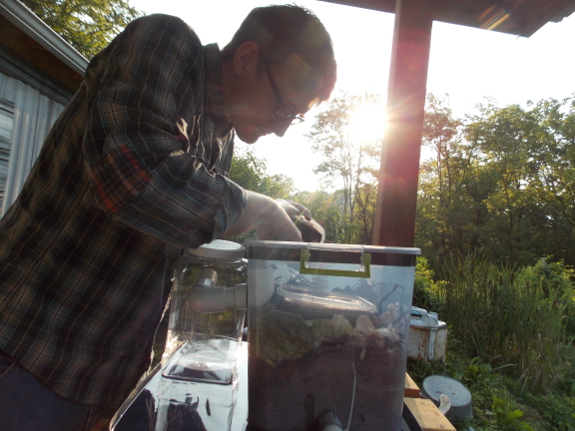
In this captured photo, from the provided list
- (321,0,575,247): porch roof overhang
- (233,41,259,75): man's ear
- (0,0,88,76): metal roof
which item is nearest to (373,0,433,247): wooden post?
(321,0,575,247): porch roof overhang

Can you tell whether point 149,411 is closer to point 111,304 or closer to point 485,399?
point 111,304

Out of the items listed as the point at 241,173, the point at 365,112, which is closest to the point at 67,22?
the point at 241,173

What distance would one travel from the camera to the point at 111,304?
88cm

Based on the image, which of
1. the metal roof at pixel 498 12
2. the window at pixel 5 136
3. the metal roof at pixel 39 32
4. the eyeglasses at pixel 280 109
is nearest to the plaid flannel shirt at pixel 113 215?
the eyeglasses at pixel 280 109

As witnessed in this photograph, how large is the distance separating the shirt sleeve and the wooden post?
3.51 ft

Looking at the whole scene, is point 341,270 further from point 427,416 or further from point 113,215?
point 427,416

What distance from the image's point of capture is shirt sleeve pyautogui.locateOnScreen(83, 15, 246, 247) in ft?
2.17

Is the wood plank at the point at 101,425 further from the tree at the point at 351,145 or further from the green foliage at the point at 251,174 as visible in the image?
the tree at the point at 351,145

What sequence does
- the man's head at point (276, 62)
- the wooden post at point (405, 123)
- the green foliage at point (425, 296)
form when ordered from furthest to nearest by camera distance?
the green foliage at point (425, 296) → the wooden post at point (405, 123) → the man's head at point (276, 62)

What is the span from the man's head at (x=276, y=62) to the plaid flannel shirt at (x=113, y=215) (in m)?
0.10

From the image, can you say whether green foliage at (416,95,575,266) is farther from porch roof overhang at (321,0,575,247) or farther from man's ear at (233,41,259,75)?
man's ear at (233,41,259,75)

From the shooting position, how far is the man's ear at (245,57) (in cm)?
105

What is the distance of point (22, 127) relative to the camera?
2979 millimetres

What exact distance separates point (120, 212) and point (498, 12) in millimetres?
2154
